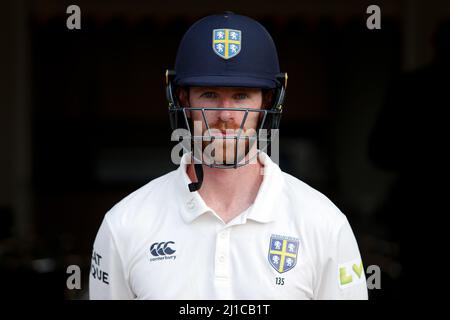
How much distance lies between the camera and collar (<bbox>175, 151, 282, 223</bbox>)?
1.79 m

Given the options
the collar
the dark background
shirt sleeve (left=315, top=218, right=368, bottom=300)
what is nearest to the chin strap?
the collar

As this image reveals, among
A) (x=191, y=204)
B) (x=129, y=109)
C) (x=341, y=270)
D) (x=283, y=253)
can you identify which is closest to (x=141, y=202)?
(x=191, y=204)

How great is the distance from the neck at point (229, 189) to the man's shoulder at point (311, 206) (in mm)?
91

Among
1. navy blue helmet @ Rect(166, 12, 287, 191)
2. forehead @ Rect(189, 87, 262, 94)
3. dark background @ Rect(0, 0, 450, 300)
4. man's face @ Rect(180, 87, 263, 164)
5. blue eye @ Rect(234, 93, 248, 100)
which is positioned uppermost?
navy blue helmet @ Rect(166, 12, 287, 191)

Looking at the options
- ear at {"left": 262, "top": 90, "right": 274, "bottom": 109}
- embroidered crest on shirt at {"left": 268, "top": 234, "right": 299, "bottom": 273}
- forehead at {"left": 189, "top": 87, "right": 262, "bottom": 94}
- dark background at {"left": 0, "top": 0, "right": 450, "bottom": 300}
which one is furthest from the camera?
dark background at {"left": 0, "top": 0, "right": 450, "bottom": 300}

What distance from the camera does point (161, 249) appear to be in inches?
70.6

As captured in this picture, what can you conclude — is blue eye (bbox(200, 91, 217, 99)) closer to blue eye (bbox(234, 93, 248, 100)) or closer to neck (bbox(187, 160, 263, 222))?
blue eye (bbox(234, 93, 248, 100))

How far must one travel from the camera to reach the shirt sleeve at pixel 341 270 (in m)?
1.77

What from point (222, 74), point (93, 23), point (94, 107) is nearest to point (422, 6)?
point (93, 23)

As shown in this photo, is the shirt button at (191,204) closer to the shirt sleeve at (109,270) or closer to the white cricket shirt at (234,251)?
the white cricket shirt at (234,251)

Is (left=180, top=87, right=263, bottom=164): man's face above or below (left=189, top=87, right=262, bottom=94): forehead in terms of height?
below

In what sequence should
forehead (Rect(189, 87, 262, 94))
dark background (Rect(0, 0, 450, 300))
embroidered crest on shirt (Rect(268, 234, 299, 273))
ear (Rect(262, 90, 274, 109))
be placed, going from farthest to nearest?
dark background (Rect(0, 0, 450, 300)) < ear (Rect(262, 90, 274, 109)) < forehead (Rect(189, 87, 262, 94)) < embroidered crest on shirt (Rect(268, 234, 299, 273))

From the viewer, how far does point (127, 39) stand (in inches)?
260

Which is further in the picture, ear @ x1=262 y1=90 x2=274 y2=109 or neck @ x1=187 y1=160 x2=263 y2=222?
ear @ x1=262 y1=90 x2=274 y2=109
